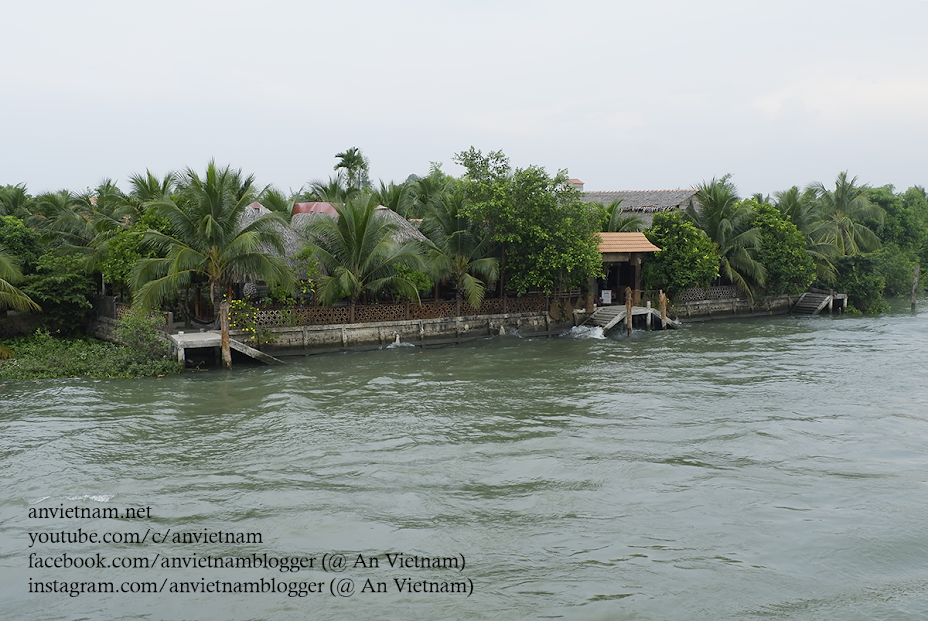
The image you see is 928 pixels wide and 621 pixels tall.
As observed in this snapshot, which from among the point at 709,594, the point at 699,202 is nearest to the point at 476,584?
the point at 709,594

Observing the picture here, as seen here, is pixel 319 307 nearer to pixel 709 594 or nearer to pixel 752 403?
pixel 752 403

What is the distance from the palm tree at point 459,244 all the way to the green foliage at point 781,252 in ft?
39.1

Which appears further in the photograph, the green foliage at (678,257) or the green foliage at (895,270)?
the green foliage at (895,270)

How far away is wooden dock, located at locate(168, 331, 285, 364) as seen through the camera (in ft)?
54.2

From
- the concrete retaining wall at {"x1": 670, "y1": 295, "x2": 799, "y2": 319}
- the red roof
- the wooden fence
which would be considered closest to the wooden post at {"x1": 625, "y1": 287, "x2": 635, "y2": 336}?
the wooden fence

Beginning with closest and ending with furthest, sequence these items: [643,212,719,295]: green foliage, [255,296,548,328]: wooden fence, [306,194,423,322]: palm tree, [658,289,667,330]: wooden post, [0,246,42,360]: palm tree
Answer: [0,246,42,360]: palm tree < [255,296,548,328]: wooden fence < [306,194,423,322]: palm tree < [658,289,667,330]: wooden post < [643,212,719,295]: green foliage

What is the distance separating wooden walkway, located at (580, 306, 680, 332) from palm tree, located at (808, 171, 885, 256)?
1485cm

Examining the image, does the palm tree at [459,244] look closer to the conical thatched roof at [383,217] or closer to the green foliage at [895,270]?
the conical thatched roof at [383,217]

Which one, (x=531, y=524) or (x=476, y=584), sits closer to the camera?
(x=476, y=584)

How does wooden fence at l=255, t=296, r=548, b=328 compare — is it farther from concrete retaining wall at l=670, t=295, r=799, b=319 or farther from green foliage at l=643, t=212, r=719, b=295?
concrete retaining wall at l=670, t=295, r=799, b=319

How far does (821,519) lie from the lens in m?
8.44

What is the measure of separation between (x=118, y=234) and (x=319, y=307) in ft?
18.4

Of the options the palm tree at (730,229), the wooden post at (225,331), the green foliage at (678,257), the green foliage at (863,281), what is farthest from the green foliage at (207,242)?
the green foliage at (863,281)

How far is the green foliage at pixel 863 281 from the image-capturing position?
29.4m
